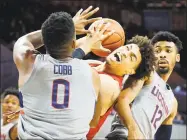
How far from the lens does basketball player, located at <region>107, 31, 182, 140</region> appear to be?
2.94 metres

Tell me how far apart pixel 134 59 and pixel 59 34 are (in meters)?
0.85

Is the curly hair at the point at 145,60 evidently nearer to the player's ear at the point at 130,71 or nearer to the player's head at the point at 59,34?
the player's ear at the point at 130,71

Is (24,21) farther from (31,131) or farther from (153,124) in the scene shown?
(31,131)

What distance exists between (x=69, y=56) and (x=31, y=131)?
1.25 ft

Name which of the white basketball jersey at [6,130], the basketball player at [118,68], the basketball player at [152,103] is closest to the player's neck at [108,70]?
the basketball player at [118,68]

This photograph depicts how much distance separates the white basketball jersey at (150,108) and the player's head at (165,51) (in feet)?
0.43

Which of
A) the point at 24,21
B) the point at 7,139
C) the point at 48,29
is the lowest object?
the point at 7,139

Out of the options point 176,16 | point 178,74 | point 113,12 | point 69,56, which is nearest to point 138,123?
point 69,56

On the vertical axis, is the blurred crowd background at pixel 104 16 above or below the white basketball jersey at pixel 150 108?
above

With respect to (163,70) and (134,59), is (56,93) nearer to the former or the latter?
(134,59)

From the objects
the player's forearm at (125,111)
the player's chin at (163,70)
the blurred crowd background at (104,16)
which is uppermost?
the blurred crowd background at (104,16)

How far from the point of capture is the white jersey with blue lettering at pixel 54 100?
2193mm

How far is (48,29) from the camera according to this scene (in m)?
2.20

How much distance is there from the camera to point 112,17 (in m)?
9.60
